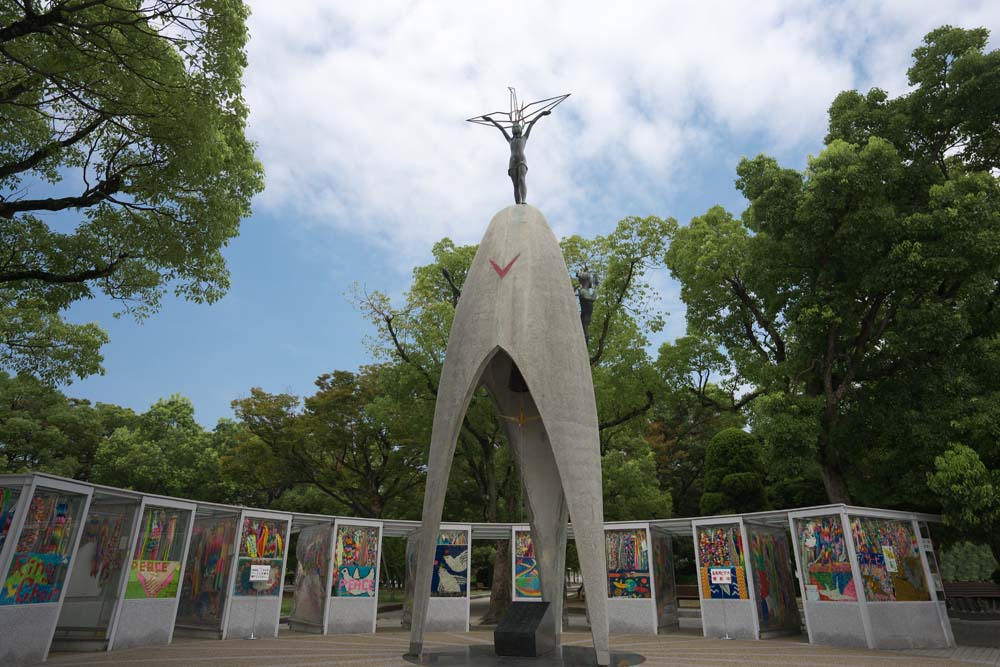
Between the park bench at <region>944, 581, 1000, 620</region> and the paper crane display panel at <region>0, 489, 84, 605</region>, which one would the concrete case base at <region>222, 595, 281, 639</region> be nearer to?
the paper crane display panel at <region>0, 489, 84, 605</region>

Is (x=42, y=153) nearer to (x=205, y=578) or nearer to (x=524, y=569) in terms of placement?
(x=205, y=578)

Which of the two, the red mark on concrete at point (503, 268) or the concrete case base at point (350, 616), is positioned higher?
the red mark on concrete at point (503, 268)

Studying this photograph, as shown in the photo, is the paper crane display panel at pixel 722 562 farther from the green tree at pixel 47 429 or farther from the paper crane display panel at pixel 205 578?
the green tree at pixel 47 429

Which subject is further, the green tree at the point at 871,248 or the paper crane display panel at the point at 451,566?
the paper crane display panel at the point at 451,566

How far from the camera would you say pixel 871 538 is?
12.4 metres

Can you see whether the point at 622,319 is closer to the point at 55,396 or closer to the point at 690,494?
the point at 690,494

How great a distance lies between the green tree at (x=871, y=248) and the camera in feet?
46.0

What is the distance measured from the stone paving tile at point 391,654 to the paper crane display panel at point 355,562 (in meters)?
1.37

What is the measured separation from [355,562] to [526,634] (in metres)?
7.12

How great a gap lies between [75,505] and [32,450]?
23.3 m

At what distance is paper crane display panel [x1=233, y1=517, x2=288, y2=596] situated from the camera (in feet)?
43.5

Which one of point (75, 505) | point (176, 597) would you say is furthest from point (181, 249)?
point (176, 597)

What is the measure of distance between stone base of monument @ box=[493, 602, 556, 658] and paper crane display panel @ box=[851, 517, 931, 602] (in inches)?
268

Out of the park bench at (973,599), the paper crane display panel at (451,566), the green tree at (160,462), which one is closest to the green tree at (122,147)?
the paper crane display panel at (451,566)
